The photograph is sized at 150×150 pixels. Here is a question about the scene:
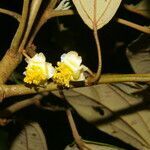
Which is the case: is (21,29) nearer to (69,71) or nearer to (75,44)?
(69,71)

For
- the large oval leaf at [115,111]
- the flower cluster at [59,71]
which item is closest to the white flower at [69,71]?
the flower cluster at [59,71]

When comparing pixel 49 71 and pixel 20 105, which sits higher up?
pixel 49 71

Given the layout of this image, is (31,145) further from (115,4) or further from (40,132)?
(115,4)

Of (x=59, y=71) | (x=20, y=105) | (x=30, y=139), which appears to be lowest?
(x=30, y=139)

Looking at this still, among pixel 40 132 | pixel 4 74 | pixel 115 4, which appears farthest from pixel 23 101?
pixel 115 4

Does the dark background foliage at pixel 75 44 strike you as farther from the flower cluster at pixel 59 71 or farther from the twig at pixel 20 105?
the flower cluster at pixel 59 71

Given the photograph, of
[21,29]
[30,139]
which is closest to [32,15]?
[21,29]

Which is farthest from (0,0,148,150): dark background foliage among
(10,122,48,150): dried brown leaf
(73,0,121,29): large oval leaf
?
(73,0,121,29): large oval leaf
